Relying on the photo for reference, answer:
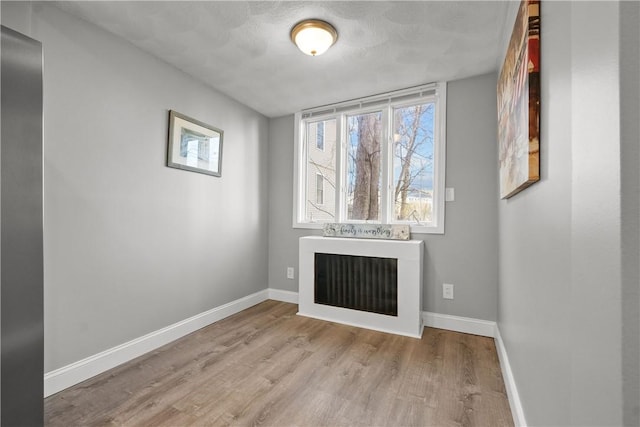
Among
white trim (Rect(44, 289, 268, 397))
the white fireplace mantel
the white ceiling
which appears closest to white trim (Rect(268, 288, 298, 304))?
the white fireplace mantel

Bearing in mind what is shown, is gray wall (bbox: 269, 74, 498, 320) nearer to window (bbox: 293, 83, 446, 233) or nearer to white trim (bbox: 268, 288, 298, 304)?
window (bbox: 293, 83, 446, 233)

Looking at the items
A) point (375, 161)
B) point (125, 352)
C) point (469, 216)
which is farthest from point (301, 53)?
point (125, 352)

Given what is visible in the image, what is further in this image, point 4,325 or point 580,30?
point 4,325

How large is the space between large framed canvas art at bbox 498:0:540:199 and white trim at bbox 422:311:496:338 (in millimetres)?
1600

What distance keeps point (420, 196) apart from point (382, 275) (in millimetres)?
910

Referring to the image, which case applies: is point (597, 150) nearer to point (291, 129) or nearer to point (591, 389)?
point (591, 389)

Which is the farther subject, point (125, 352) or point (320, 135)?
point (320, 135)

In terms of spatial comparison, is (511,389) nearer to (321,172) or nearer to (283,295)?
(283,295)

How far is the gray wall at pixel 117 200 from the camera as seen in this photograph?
174cm

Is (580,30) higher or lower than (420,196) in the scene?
higher

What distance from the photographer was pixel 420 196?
2920mm

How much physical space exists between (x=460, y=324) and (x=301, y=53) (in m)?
2.77

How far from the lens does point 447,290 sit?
2.71 metres

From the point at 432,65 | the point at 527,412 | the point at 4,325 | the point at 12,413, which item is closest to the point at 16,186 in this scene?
the point at 4,325
